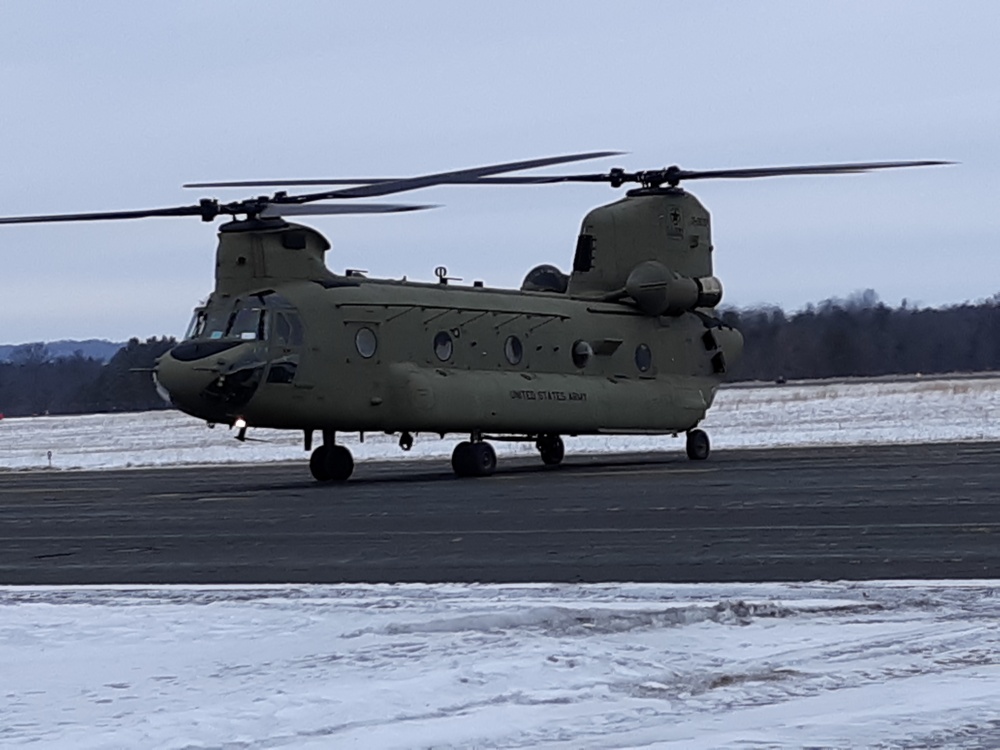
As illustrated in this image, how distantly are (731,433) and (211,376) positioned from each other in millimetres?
23424

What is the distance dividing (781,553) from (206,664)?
5863 millimetres

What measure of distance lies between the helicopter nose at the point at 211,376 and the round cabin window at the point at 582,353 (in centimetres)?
670

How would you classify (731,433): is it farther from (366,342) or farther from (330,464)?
(366,342)

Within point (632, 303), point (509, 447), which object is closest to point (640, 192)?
point (632, 303)

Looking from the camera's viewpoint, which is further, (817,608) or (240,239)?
(240,239)

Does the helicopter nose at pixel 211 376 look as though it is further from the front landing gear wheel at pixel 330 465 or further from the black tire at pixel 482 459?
the black tire at pixel 482 459

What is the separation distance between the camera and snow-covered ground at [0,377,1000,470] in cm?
3897

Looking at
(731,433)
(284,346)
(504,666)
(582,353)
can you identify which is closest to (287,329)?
(284,346)

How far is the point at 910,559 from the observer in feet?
39.8

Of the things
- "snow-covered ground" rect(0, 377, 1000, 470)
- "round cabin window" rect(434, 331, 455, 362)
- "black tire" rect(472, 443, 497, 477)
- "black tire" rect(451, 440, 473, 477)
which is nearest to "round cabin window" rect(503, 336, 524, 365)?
"round cabin window" rect(434, 331, 455, 362)

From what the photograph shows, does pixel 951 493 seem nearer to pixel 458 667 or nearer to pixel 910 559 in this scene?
pixel 910 559

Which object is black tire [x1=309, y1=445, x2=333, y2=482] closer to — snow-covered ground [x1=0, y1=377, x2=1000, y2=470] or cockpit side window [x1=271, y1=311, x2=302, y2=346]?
cockpit side window [x1=271, y1=311, x2=302, y2=346]

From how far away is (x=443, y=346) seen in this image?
2680 cm

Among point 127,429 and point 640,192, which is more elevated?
point 640,192
